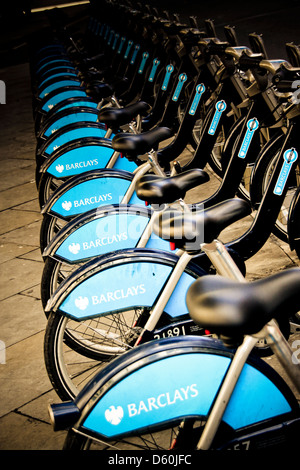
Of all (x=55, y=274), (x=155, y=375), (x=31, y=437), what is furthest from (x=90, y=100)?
(x=155, y=375)

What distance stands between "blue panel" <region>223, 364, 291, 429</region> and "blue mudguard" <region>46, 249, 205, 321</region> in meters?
0.78

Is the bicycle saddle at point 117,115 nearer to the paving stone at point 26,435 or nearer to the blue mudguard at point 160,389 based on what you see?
the paving stone at point 26,435

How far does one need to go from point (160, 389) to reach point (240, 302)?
0.45 metres

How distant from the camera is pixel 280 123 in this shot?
3.24m

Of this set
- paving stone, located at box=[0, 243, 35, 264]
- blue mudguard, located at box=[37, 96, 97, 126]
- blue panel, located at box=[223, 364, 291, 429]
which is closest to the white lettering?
blue panel, located at box=[223, 364, 291, 429]

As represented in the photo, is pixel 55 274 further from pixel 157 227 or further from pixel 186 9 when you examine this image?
pixel 186 9

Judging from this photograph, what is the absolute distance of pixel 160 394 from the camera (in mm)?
1741

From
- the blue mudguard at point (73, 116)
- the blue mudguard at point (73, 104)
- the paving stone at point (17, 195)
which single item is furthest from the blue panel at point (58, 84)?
the blue mudguard at point (73, 116)

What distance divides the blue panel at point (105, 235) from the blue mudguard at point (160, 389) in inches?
52.9

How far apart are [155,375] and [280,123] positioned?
1913 mm

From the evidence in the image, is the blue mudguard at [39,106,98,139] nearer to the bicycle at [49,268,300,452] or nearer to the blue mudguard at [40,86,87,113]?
the blue mudguard at [40,86,87,113]

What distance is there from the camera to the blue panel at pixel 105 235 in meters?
3.06

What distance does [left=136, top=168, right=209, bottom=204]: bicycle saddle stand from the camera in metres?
2.50

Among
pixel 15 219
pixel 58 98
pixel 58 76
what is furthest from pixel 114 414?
pixel 58 76
